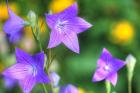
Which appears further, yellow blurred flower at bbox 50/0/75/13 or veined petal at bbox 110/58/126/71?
yellow blurred flower at bbox 50/0/75/13

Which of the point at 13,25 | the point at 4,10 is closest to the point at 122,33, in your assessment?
the point at 4,10


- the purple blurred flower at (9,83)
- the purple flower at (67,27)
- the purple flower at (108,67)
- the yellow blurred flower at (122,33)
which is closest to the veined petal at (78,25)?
the purple flower at (67,27)

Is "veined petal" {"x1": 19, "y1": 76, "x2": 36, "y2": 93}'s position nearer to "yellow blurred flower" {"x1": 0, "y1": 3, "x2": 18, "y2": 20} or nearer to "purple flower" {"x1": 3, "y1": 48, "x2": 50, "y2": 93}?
"purple flower" {"x1": 3, "y1": 48, "x2": 50, "y2": 93}

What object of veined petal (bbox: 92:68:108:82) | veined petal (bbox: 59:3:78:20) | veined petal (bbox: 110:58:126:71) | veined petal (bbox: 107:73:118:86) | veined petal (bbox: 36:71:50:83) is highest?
veined petal (bbox: 59:3:78:20)

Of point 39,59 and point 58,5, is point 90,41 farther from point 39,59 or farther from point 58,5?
point 39,59

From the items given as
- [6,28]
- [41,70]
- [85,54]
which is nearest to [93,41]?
[85,54]

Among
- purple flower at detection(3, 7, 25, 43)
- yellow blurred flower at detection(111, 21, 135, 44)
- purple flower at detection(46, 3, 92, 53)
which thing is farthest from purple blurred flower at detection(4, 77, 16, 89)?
purple flower at detection(46, 3, 92, 53)

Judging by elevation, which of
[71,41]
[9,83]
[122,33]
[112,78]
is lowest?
[9,83]
